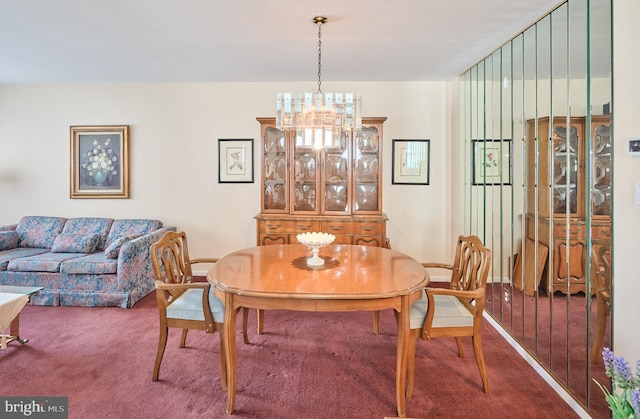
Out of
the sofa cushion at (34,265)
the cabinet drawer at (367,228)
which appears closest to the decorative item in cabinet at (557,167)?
the cabinet drawer at (367,228)

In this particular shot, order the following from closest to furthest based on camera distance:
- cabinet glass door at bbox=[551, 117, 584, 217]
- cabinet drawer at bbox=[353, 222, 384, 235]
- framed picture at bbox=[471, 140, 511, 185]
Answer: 1. cabinet glass door at bbox=[551, 117, 584, 217]
2. framed picture at bbox=[471, 140, 511, 185]
3. cabinet drawer at bbox=[353, 222, 384, 235]

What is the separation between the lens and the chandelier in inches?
93.2

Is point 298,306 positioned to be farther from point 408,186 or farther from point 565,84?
point 408,186

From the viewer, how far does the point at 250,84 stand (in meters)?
4.23

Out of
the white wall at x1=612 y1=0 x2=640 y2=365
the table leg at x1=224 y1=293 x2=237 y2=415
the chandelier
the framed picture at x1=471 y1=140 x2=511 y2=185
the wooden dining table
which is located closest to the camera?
the white wall at x1=612 y1=0 x2=640 y2=365

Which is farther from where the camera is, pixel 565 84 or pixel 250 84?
pixel 250 84

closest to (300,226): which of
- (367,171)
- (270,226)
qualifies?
(270,226)

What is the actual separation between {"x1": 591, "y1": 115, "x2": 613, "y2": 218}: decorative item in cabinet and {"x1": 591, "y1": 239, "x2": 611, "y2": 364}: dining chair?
17cm

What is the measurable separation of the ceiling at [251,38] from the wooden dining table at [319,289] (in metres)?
1.70

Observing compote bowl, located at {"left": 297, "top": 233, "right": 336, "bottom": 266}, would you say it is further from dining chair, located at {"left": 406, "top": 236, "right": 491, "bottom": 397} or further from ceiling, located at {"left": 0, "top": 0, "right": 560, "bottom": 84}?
ceiling, located at {"left": 0, "top": 0, "right": 560, "bottom": 84}

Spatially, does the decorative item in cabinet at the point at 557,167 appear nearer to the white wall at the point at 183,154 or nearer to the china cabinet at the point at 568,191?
the china cabinet at the point at 568,191

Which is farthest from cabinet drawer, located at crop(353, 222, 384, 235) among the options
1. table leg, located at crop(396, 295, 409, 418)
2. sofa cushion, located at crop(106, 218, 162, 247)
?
sofa cushion, located at crop(106, 218, 162, 247)

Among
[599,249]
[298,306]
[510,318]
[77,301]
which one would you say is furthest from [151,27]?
[510,318]

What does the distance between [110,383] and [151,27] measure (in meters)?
2.48
